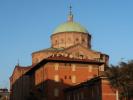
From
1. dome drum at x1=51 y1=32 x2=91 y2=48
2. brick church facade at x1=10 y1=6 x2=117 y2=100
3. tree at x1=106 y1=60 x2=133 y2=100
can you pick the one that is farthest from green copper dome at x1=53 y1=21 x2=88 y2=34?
tree at x1=106 y1=60 x2=133 y2=100

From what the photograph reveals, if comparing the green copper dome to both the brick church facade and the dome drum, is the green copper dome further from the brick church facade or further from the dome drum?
the dome drum

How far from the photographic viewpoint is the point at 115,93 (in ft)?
168

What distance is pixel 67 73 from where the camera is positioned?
67625 mm

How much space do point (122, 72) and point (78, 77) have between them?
21.5 m

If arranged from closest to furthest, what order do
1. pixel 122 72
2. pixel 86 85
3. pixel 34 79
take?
pixel 122 72 < pixel 86 85 < pixel 34 79

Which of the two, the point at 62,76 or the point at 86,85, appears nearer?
the point at 86,85

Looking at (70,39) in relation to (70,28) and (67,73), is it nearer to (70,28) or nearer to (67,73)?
(70,28)

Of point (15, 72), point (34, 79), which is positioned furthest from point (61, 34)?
point (34, 79)

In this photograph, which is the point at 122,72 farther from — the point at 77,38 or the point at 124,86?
the point at 77,38

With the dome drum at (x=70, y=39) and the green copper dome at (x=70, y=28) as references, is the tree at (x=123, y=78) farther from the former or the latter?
the green copper dome at (x=70, y=28)

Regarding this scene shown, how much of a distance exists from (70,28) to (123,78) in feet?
166

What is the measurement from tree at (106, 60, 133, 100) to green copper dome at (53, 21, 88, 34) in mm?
48519

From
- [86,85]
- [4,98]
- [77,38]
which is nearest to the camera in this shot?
[86,85]

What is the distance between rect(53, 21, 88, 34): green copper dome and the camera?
3804 inches
